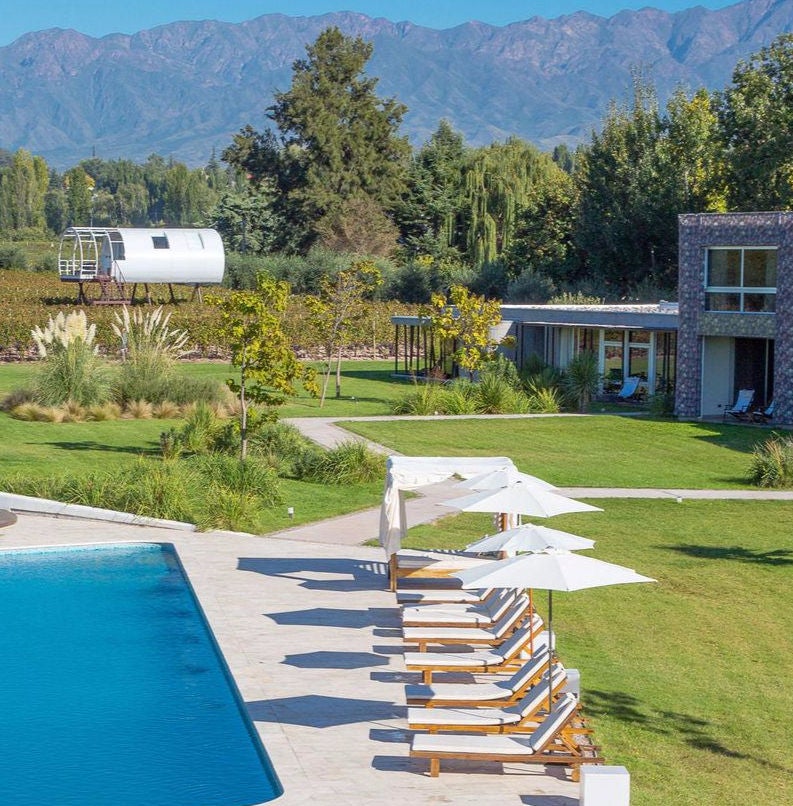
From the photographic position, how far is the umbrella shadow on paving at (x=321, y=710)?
34.0 ft

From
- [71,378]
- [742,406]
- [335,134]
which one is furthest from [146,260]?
[742,406]

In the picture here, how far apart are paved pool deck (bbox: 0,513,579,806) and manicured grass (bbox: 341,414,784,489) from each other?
23.3 feet

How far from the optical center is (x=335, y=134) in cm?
7725

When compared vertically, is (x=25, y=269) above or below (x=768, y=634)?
above

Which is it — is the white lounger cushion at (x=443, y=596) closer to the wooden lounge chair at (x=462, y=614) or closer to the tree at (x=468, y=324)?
the wooden lounge chair at (x=462, y=614)

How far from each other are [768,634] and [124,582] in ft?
25.1

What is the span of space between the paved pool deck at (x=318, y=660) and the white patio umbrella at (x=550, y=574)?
1.11m

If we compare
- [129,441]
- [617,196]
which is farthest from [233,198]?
[129,441]

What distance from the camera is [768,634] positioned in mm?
13531

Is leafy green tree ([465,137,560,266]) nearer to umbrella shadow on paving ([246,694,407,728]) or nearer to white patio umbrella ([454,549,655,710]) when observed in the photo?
umbrella shadow on paving ([246,694,407,728])

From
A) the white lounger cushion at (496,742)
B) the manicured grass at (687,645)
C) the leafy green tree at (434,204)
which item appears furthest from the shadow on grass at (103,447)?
the leafy green tree at (434,204)

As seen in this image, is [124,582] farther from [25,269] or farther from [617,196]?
[25,269]

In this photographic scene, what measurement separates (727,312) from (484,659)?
22889 millimetres

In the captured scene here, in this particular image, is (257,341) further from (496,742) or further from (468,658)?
(496,742)
